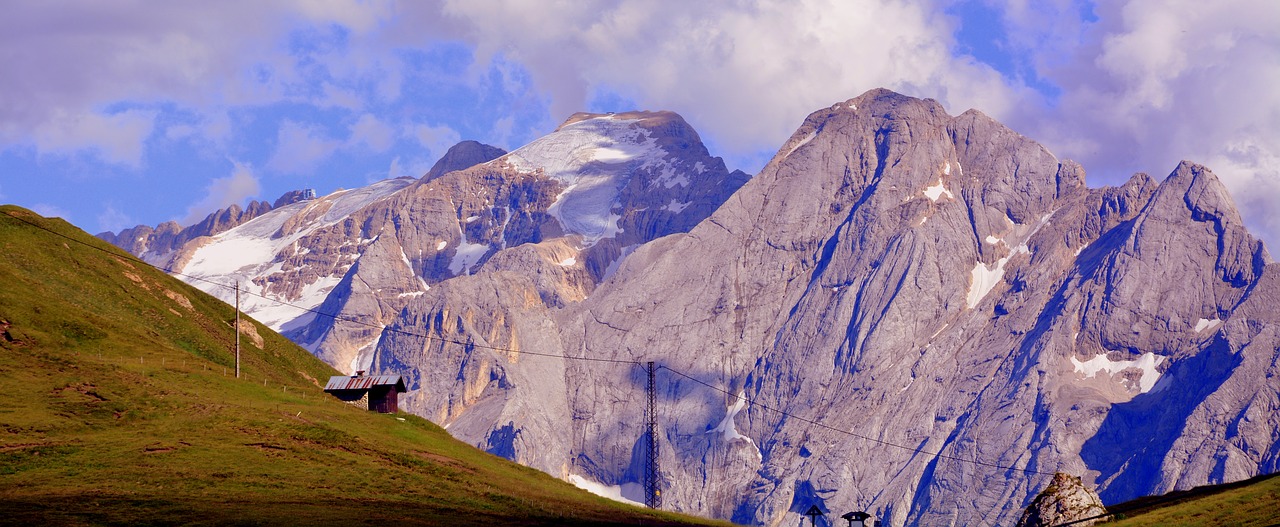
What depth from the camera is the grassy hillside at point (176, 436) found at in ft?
265

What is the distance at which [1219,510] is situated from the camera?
7188 cm

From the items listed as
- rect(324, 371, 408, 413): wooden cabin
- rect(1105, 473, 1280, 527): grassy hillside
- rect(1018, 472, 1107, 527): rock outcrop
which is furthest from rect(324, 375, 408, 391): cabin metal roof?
rect(1105, 473, 1280, 527): grassy hillside

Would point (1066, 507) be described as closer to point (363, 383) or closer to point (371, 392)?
point (371, 392)

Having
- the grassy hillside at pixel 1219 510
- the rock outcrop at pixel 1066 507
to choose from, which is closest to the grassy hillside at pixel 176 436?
the rock outcrop at pixel 1066 507

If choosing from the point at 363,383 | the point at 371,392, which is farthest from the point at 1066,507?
the point at 363,383

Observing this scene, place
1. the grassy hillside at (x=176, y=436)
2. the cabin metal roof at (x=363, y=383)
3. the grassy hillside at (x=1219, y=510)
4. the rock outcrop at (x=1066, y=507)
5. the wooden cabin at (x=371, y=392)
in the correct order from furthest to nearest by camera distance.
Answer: the cabin metal roof at (x=363, y=383), the wooden cabin at (x=371, y=392), the grassy hillside at (x=176, y=436), the rock outcrop at (x=1066, y=507), the grassy hillside at (x=1219, y=510)

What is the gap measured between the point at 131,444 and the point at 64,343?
903 inches

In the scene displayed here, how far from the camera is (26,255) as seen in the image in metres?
129

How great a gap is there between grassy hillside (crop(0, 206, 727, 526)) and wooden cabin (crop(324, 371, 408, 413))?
2163 mm

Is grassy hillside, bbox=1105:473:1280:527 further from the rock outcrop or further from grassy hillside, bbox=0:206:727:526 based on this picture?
grassy hillside, bbox=0:206:727:526

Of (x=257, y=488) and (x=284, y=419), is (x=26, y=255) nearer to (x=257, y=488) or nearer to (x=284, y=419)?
(x=284, y=419)

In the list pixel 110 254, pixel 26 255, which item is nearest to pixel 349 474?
pixel 26 255

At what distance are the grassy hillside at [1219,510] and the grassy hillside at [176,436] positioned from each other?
3126 centimetres

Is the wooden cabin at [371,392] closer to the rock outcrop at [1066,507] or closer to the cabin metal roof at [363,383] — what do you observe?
the cabin metal roof at [363,383]
